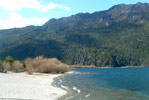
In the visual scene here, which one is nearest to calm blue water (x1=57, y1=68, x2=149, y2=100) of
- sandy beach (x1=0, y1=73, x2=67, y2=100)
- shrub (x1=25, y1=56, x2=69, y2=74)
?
sandy beach (x1=0, y1=73, x2=67, y2=100)

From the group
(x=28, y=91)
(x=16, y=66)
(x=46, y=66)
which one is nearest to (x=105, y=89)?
(x=28, y=91)

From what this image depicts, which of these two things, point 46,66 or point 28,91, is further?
point 46,66

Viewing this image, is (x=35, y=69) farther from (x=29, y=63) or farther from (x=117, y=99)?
(x=117, y=99)

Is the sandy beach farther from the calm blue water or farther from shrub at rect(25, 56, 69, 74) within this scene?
shrub at rect(25, 56, 69, 74)

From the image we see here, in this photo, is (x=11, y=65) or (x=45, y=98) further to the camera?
(x=11, y=65)

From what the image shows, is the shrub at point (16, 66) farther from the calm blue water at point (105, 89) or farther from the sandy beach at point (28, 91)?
the sandy beach at point (28, 91)

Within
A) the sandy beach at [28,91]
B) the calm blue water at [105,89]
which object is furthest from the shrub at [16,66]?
the sandy beach at [28,91]

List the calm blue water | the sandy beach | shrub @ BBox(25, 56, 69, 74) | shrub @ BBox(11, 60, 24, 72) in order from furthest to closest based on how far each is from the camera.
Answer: shrub @ BBox(25, 56, 69, 74), shrub @ BBox(11, 60, 24, 72), the calm blue water, the sandy beach

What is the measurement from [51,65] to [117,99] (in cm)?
9154

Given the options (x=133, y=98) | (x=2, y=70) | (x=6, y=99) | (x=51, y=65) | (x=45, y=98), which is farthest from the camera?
(x=51, y=65)

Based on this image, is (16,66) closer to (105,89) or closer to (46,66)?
(46,66)

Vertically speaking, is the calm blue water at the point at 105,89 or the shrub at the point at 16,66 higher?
the shrub at the point at 16,66

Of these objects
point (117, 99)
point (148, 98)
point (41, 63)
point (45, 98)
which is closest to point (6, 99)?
point (45, 98)

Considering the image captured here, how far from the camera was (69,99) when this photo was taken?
3328 cm
